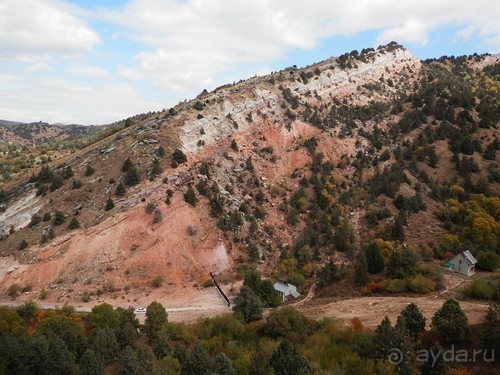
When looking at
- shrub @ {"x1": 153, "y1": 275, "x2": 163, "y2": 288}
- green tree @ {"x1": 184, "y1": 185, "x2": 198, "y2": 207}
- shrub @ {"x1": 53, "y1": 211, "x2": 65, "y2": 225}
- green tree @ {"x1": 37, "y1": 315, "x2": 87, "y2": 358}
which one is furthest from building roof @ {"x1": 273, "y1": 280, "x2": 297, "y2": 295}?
shrub @ {"x1": 53, "y1": 211, "x2": 65, "y2": 225}

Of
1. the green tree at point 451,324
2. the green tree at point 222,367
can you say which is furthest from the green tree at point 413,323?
the green tree at point 222,367

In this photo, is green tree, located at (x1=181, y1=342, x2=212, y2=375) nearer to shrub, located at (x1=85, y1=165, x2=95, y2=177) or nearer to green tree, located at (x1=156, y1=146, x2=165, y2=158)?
green tree, located at (x1=156, y1=146, x2=165, y2=158)

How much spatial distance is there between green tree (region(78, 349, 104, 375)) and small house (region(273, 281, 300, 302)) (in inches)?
857

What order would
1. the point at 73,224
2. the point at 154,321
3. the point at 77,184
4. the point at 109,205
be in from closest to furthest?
the point at 154,321
the point at 73,224
the point at 109,205
the point at 77,184

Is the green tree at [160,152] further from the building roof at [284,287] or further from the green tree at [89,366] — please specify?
the green tree at [89,366]

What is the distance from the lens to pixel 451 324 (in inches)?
958

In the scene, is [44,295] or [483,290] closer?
[483,290]

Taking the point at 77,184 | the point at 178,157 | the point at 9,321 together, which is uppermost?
the point at 178,157

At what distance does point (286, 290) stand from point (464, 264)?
1839 centimetres

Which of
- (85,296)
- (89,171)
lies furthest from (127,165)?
(85,296)

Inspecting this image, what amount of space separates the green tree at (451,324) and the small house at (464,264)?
1772cm

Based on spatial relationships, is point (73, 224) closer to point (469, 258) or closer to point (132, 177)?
point (132, 177)

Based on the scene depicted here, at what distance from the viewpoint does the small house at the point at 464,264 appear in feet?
134

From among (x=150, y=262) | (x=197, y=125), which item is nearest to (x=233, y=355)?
(x=150, y=262)
